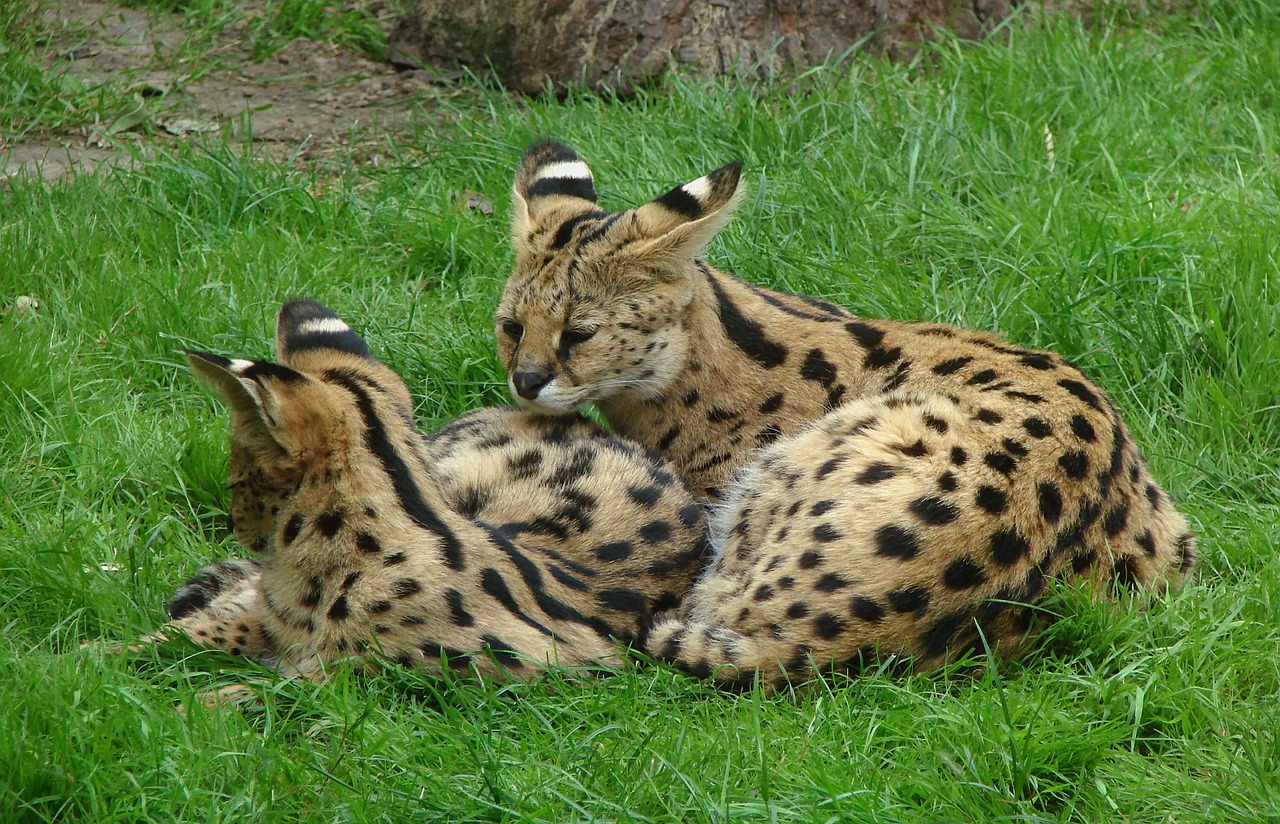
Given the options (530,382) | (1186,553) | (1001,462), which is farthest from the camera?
(530,382)

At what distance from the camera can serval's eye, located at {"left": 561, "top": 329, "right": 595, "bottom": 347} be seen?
5.25 metres

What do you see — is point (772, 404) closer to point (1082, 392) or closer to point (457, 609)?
point (1082, 392)

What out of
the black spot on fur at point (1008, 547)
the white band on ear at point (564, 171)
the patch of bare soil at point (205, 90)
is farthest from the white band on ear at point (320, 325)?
the patch of bare soil at point (205, 90)

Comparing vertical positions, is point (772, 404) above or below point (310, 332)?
below

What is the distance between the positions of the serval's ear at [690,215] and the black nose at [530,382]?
1.99 ft

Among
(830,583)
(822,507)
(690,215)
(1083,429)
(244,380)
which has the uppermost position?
(690,215)

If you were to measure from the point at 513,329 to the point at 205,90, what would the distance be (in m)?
4.35

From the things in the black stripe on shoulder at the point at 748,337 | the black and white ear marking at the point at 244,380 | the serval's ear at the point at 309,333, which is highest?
the black and white ear marking at the point at 244,380

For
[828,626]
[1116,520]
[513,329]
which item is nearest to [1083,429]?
[1116,520]

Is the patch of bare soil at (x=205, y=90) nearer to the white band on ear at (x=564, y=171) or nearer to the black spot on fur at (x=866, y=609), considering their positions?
the white band on ear at (x=564, y=171)

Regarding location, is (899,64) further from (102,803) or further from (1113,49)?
(102,803)

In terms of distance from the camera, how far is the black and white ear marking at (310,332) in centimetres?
450

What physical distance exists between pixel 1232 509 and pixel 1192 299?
1.17 meters

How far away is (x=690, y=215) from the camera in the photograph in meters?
5.31
